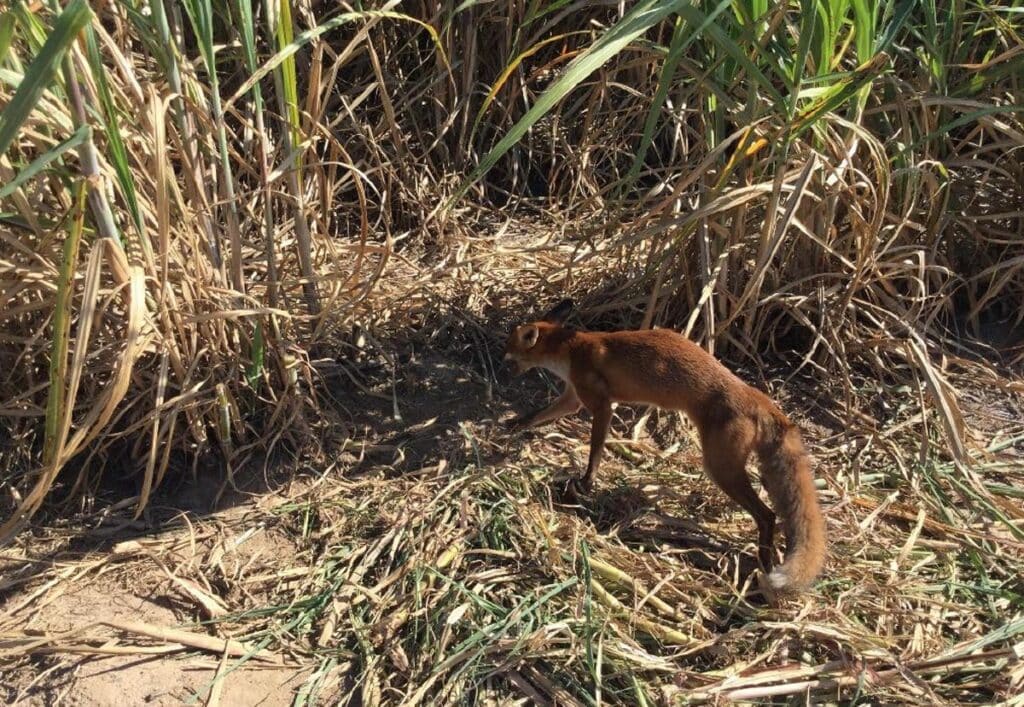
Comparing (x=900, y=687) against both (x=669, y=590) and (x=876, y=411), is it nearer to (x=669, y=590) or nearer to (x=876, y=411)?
(x=669, y=590)

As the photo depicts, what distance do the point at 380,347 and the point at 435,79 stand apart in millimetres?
2051

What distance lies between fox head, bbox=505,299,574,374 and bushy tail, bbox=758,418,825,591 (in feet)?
4.15

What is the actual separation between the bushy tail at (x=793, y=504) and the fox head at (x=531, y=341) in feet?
4.15

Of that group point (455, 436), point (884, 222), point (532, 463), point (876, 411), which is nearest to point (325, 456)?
point (455, 436)

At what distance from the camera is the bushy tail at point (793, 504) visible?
3785 mm

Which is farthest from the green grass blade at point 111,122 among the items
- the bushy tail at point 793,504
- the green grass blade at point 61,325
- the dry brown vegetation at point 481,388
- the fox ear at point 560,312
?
the bushy tail at point 793,504

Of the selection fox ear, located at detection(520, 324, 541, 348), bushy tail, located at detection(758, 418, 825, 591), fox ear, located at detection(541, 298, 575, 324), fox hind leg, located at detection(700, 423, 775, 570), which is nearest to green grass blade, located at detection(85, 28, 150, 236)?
fox ear, located at detection(520, 324, 541, 348)

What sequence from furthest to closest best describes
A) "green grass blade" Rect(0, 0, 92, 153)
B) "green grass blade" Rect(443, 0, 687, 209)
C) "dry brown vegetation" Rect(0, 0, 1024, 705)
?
"dry brown vegetation" Rect(0, 0, 1024, 705), "green grass blade" Rect(443, 0, 687, 209), "green grass blade" Rect(0, 0, 92, 153)

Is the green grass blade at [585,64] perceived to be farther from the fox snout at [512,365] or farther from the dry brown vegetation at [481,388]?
the fox snout at [512,365]

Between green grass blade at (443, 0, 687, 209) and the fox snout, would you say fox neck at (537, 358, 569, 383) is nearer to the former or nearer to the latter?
the fox snout

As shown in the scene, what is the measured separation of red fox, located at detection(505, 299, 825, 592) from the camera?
395 centimetres

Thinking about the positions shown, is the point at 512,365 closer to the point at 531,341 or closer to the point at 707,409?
the point at 531,341

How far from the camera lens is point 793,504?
13.0 feet

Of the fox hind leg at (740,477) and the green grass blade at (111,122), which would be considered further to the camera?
the fox hind leg at (740,477)
